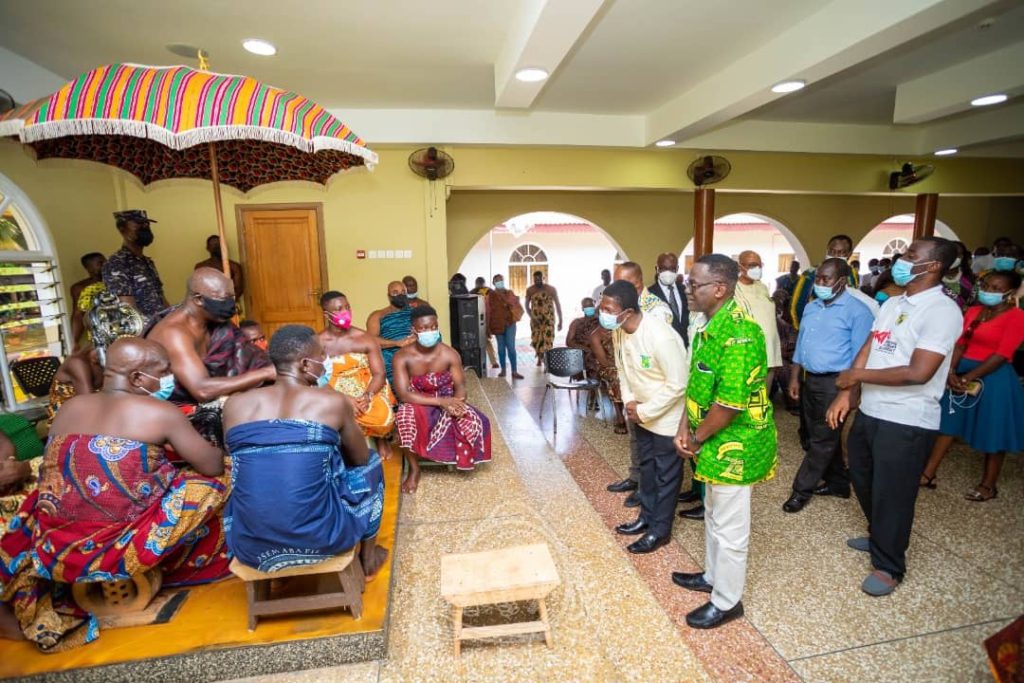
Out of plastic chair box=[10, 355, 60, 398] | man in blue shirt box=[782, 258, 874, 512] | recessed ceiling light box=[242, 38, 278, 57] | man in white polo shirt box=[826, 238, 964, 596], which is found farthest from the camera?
recessed ceiling light box=[242, 38, 278, 57]

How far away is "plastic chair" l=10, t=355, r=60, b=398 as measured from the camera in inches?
148

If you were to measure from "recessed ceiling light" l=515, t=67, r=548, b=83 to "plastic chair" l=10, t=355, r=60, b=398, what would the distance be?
4.29m

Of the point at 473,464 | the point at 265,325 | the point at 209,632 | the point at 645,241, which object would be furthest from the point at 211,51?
the point at 645,241

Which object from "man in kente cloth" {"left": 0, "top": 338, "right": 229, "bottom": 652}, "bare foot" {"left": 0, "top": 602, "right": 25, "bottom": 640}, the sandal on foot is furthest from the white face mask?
"bare foot" {"left": 0, "top": 602, "right": 25, "bottom": 640}

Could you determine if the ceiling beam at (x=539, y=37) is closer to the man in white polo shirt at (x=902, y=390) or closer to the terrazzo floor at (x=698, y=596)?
the man in white polo shirt at (x=902, y=390)

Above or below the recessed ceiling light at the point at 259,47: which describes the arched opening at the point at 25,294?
below

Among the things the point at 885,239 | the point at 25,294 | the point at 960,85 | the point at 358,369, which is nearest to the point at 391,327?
the point at 358,369

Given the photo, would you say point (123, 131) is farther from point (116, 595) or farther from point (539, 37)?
point (539, 37)

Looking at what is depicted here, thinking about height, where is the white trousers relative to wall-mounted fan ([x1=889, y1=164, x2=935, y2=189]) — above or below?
below

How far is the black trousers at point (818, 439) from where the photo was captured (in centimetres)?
307

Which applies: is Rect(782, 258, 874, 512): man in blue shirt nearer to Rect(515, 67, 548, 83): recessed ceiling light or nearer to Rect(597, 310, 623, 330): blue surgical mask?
Rect(597, 310, 623, 330): blue surgical mask

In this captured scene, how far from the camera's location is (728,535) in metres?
2.05

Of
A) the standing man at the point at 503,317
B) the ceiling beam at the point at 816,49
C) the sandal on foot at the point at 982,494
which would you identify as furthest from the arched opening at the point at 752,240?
the sandal on foot at the point at 982,494

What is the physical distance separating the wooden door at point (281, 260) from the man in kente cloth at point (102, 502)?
4.56 meters
